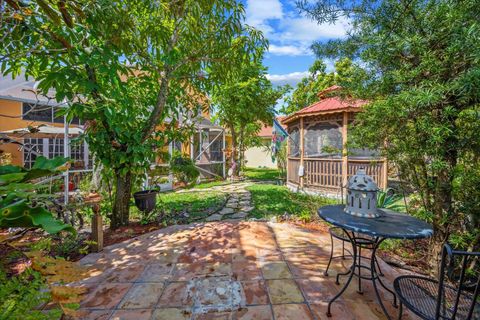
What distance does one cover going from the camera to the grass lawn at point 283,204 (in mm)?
5548

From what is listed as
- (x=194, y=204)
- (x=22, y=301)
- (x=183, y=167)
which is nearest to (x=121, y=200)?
(x=183, y=167)

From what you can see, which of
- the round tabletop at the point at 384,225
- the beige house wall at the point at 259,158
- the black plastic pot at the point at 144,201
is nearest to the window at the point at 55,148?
the black plastic pot at the point at 144,201

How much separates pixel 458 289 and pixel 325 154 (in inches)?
297

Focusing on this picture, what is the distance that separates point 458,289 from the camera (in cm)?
142

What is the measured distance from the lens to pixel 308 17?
2.54m

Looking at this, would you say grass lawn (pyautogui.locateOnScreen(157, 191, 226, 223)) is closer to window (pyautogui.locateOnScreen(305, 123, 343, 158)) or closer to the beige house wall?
window (pyautogui.locateOnScreen(305, 123, 343, 158))

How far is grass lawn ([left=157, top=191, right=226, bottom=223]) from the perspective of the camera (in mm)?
5723

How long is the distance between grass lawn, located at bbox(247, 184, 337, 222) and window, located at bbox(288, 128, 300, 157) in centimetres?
186

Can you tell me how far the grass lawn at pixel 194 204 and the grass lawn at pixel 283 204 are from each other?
3.68 feet

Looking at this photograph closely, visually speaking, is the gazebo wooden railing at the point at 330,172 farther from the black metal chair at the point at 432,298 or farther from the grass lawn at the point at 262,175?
the black metal chair at the point at 432,298

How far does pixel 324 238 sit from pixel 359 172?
196 centimetres

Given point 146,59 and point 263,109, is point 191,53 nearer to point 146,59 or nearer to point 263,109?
point 146,59

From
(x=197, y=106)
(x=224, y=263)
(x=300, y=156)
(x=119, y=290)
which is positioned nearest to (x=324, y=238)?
(x=224, y=263)

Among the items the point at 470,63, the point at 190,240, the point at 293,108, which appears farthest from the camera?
the point at 293,108
